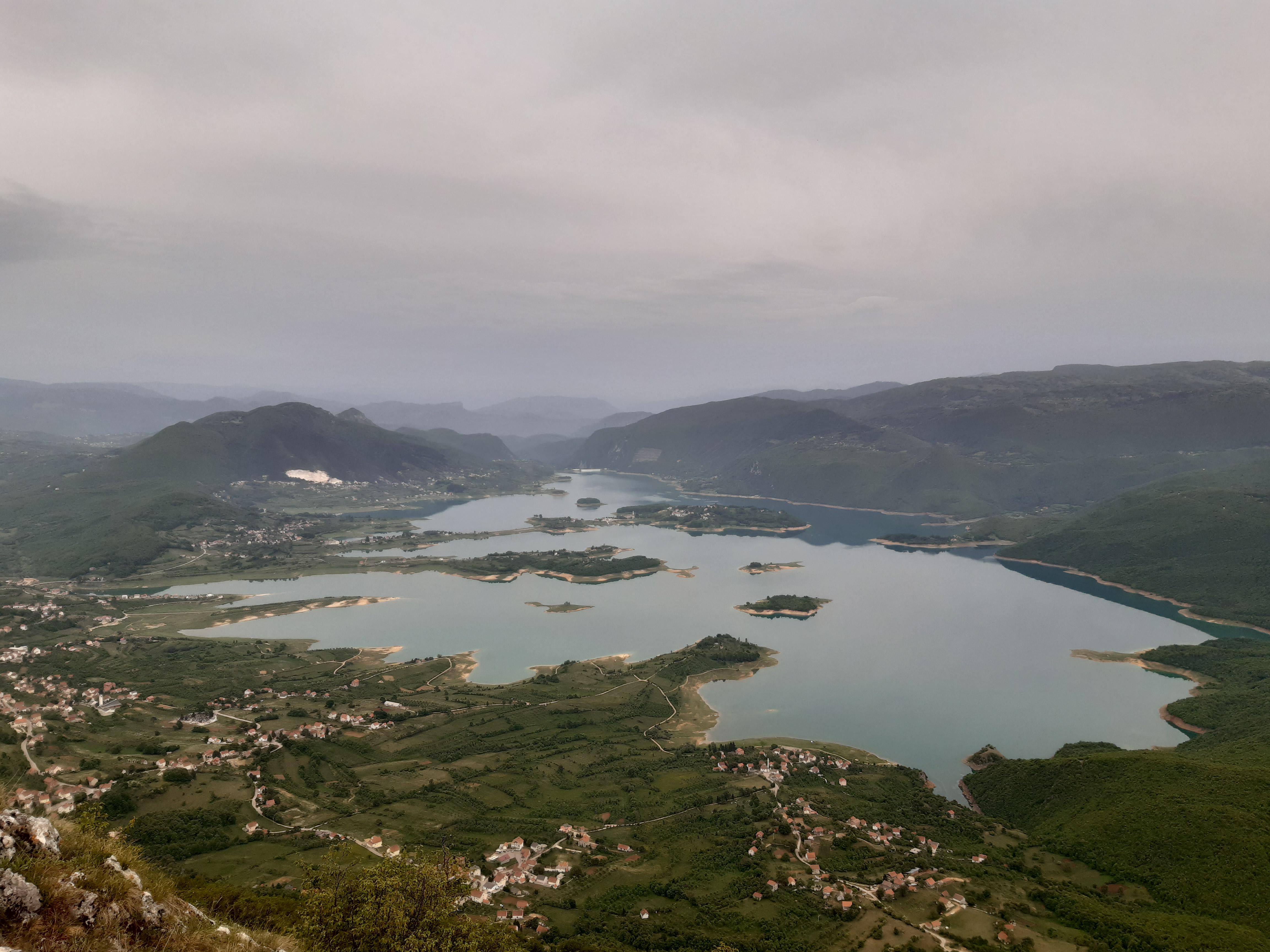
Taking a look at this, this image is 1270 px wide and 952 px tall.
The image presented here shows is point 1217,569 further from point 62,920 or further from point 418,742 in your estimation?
point 62,920

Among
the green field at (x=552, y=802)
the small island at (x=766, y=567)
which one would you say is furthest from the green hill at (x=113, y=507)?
the small island at (x=766, y=567)

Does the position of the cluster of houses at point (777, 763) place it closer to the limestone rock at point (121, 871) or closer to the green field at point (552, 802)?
the green field at point (552, 802)

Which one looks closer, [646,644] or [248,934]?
[248,934]

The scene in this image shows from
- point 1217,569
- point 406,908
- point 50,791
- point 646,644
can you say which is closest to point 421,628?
point 646,644

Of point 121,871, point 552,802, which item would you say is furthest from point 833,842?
point 121,871

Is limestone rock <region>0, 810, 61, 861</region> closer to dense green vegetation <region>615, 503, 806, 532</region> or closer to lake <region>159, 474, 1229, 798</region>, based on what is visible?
lake <region>159, 474, 1229, 798</region>

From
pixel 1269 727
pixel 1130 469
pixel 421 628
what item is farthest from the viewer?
pixel 1130 469

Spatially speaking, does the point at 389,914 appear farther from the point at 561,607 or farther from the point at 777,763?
the point at 561,607
